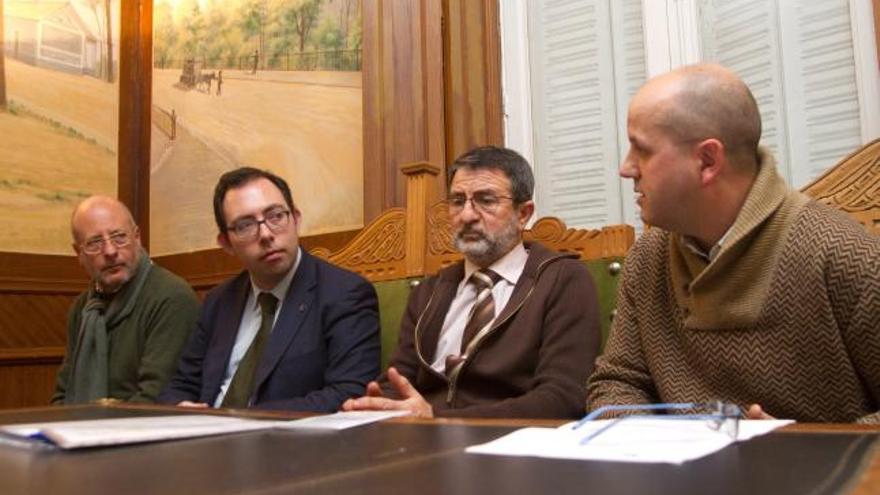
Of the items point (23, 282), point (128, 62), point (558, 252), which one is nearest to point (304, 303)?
point (558, 252)

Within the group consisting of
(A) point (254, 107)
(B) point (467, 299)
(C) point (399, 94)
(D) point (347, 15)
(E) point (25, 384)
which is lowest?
(E) point (25, 384)

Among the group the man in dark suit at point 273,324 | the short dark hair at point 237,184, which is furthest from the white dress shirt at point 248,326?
the short dark hair at point 237,184

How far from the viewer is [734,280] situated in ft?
4.38

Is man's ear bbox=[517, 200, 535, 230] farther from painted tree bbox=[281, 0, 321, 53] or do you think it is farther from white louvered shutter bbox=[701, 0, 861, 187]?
painted tree bbox=[281, 0, 321, 53]

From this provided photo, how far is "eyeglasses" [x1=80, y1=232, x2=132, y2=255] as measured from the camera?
2762mm

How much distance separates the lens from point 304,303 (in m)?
2.29

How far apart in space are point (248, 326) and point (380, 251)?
501mm

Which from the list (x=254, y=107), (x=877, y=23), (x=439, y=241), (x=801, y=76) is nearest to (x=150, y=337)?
(x=439, y=241)

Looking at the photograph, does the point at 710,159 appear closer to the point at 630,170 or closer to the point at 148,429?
the point at 630,170

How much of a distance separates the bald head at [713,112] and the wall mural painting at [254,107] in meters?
2.34

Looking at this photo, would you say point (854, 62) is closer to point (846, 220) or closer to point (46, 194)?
point (846, 220)

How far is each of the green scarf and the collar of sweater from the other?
79.8 inches

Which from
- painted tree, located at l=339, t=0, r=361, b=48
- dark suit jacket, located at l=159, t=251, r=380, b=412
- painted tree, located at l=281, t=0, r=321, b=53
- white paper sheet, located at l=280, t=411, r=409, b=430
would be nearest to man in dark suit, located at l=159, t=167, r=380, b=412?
dark suit jacket, located at l=159, t=251, r=380, b=412

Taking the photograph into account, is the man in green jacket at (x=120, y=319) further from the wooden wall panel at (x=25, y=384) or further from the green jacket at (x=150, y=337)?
the wooden wall panel at (x=25, y=384)
